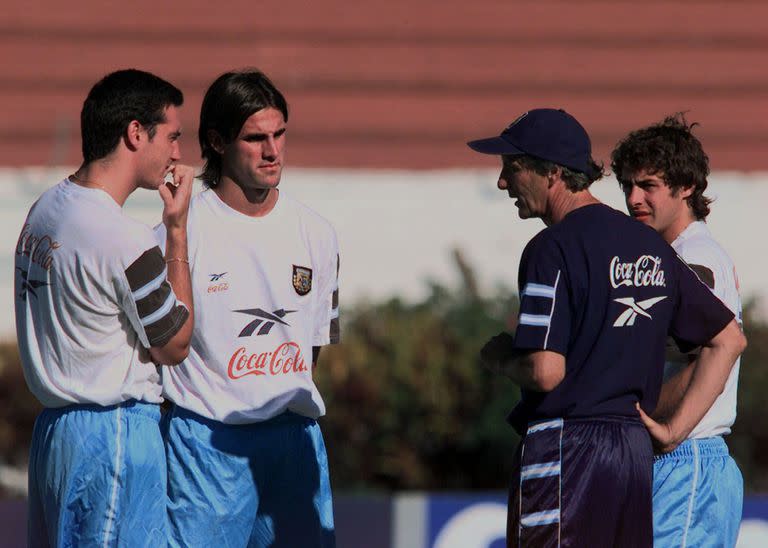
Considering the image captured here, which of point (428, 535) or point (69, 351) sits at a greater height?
point (69, 351)

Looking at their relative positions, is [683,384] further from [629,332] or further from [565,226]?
[565,226]

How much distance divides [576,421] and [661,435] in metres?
0.36

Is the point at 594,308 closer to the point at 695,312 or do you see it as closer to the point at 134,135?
the point at 695,312

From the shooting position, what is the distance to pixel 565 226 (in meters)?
3.93

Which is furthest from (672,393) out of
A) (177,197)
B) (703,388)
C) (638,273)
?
(177,197)

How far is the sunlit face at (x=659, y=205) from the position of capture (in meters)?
4.64

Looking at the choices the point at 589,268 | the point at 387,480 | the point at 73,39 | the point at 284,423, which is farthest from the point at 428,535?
the point at 73,39

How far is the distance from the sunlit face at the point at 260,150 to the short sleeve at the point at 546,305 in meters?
1.17

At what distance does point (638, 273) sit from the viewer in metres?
3.92

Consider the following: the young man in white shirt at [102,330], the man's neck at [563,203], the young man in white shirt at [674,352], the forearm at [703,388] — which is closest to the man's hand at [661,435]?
the forearm at [703,388]

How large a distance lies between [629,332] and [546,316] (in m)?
0.25

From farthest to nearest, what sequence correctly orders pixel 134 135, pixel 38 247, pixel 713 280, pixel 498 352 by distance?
pixel 713 280
pixel 134 135
pixel 38 247
pixel 498 352

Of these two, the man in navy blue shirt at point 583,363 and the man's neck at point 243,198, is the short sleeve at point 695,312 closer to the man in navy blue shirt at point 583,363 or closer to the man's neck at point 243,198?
the man in navy blue shirt at point 583,363

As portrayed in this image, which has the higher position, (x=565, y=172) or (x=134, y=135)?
(x=134, y=135)
